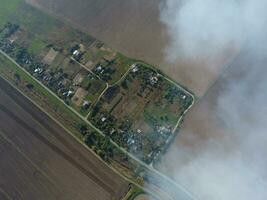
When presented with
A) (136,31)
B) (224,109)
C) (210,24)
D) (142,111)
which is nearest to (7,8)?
(136,31)

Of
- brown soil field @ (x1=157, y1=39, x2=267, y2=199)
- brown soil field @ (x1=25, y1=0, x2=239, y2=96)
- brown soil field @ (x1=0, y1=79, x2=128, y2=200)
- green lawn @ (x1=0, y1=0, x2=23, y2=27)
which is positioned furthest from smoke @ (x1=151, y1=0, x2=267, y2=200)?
green lawn @ (x1=0, y1=0, x2=23, y2=27)

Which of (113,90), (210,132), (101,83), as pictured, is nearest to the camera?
(210,132)

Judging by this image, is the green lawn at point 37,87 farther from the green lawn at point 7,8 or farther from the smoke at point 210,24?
the smoke at point 210,24

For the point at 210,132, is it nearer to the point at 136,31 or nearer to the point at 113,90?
the point at 113,90

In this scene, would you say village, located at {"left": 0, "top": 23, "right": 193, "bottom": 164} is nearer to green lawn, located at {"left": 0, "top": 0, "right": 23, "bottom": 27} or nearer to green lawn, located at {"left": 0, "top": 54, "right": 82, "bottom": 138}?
green lawn, located at {"left": 0, "top": 54, "right": 82, "bottom": 138}

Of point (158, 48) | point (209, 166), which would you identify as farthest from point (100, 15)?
point (209, 166)

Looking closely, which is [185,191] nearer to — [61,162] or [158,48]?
[61,162]
